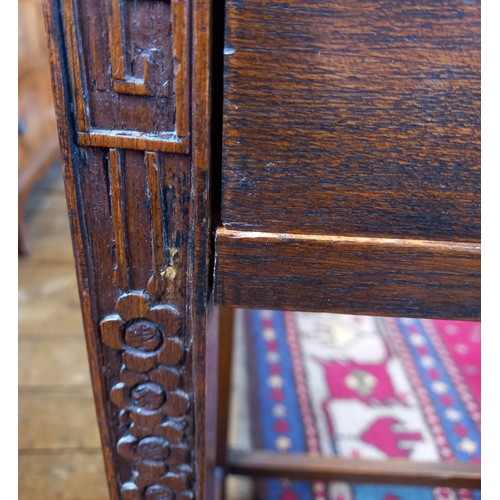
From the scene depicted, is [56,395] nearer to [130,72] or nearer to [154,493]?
[154,493]

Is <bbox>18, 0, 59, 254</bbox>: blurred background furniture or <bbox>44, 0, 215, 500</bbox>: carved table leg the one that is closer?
<bbox>44, 0, 215, 500</bbox>: carved table leg

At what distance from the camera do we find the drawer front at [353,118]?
0.74ft

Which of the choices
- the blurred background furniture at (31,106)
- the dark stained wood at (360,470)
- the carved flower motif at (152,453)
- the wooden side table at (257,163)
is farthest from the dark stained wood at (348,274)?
the blurred background furniture at (31,106)

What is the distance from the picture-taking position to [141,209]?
0.88ft

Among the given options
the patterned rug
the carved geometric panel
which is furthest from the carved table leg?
the patterned rug

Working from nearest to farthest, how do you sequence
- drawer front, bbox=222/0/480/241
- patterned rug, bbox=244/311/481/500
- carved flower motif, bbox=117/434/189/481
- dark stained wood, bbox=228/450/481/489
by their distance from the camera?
1. drawer front, bbox=222/0/480/241
2. carved flower motif, bbox=117/434/189/481
3. dark stained wood, bbox=228/450/481/489
4. patterned rug, bbox=244/311/481/500

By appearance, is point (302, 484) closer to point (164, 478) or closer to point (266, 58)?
point (164, 478)

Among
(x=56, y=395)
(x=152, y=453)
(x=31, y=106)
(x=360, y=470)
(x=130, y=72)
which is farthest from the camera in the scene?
(x=31, y=106)

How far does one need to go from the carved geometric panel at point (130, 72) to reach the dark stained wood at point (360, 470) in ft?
2.10

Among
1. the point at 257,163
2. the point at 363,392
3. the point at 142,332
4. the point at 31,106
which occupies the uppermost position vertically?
the point at 257,163

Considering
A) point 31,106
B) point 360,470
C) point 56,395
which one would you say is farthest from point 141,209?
point 31,106

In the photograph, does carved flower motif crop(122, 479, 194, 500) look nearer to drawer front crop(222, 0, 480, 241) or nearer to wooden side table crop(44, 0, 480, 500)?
wooden side table crop(44, 0, 480, 500)

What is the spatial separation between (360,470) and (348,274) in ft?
1.94

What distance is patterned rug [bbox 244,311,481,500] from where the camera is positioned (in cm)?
89
